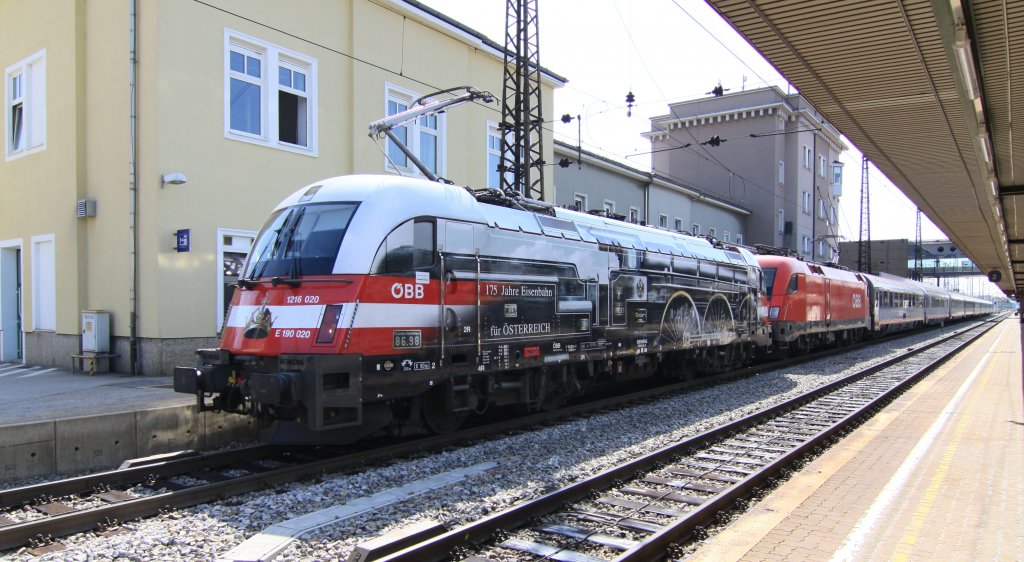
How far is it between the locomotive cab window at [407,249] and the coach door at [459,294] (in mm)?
190

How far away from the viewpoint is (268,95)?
14375 millimetres

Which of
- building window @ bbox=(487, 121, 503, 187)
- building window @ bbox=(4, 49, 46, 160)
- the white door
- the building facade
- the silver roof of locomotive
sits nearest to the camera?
the silver roof of locomotive

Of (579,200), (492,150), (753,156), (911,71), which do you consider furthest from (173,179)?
(753,156)

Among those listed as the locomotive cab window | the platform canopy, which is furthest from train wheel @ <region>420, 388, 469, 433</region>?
the platform canopy

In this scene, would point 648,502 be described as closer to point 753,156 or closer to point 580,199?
point 580,199

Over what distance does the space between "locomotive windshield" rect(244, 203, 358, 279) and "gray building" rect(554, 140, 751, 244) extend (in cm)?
1382

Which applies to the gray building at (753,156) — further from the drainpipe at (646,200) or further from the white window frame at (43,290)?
the white window frame at (43,290)

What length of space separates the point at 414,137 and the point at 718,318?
8.67 metres

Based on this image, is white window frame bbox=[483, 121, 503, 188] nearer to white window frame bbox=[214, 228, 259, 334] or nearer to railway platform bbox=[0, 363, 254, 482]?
white window frame bbox=[214, 228, 259, 334]

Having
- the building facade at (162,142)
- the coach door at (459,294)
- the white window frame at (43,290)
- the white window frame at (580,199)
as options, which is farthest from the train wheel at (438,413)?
the white window frame at (580,199)

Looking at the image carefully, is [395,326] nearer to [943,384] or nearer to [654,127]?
[943,384]

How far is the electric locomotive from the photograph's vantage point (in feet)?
24.0

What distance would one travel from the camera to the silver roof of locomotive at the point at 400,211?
24.7ft

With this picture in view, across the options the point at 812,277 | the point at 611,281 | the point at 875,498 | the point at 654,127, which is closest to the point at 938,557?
the point at 875,498
